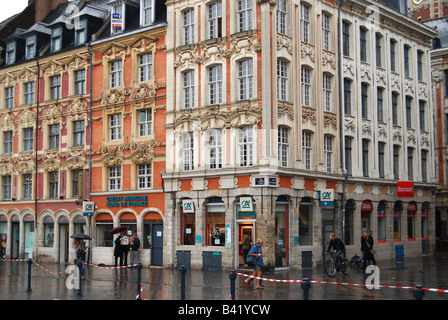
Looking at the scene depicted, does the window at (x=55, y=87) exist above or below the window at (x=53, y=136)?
above

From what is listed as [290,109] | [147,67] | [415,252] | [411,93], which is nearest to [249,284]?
[290,109]

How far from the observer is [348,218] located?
34344 mm

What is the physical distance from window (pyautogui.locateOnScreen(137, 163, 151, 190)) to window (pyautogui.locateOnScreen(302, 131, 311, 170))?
336 inches

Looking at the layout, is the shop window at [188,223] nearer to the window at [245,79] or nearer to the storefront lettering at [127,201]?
the storefront lettering at [127,201]

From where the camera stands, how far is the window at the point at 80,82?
3731 centimetres

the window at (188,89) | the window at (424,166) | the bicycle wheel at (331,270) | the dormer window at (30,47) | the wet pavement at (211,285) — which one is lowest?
the wet pavement at (211,285)

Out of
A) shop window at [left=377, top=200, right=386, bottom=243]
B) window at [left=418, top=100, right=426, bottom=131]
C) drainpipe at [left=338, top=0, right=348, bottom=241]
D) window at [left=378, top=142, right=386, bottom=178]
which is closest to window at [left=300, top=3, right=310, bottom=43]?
drainpipe at [left=338, top=0, right=348, bottom=241]

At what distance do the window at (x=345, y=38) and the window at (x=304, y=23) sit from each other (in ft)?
11.6

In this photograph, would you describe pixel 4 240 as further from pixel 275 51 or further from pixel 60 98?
pixel 275 51

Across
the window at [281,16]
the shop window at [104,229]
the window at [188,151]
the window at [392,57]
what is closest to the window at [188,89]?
the window at [188,151]

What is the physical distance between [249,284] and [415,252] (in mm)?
19521

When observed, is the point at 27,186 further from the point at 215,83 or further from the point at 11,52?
the point at 215,83

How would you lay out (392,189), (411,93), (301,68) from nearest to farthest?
(301,68)
(392,189)
(411,93)

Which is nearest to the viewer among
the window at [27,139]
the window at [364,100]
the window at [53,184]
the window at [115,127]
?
the window at [115,127]
